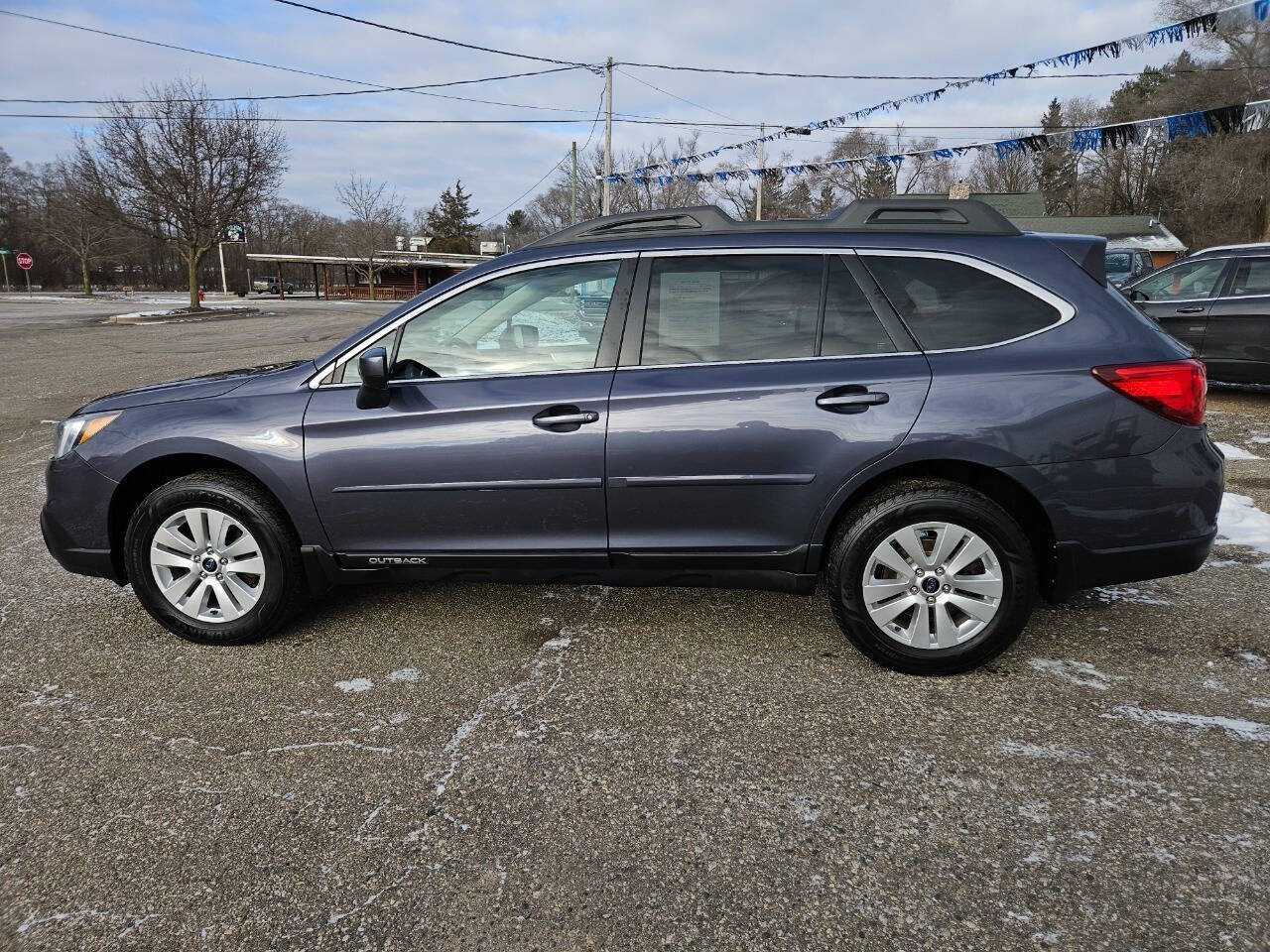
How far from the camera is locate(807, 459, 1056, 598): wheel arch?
9.91 feet

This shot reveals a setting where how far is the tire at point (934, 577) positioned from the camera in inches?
117

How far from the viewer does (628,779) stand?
2500 millimetres

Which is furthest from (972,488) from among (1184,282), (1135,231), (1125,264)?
(1135,231)

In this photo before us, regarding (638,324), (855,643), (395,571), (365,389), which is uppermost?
(638,324)

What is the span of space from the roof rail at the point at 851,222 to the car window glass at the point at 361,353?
2.36 feet

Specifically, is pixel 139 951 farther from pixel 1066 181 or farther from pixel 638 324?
pixel 1066 181

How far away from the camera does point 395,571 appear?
336 cm

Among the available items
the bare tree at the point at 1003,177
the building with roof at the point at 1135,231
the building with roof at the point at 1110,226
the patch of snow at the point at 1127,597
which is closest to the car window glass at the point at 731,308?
the patch of snow at the point at 1127,597

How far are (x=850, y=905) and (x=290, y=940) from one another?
1332mm

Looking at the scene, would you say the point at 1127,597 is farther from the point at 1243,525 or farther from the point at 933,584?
the point at 1243,525

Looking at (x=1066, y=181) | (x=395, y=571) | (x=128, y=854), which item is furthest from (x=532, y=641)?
(x=1066, y=181)

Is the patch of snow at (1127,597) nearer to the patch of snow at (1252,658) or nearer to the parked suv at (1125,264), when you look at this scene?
the patch of snow at (1252,658)

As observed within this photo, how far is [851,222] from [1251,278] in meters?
7.59

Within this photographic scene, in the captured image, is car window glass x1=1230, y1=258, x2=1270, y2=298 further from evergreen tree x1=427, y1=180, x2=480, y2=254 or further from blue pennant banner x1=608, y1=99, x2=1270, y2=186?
evergreen tree x1=427, y1=180, x2=480, y2=254
